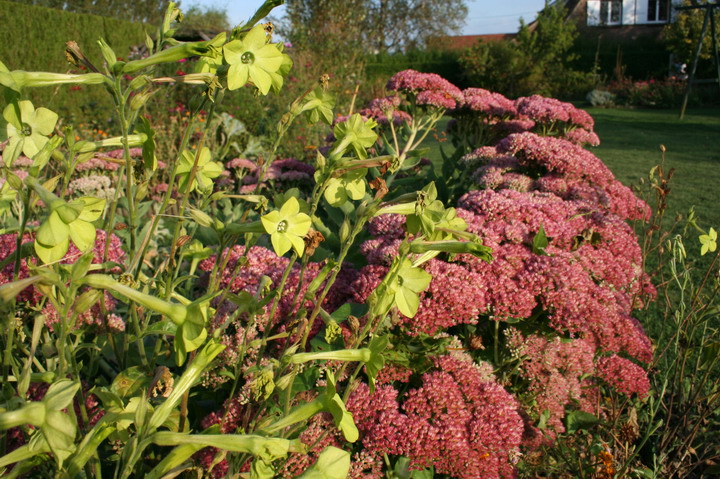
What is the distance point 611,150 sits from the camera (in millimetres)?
9344

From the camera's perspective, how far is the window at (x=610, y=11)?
28.9 m

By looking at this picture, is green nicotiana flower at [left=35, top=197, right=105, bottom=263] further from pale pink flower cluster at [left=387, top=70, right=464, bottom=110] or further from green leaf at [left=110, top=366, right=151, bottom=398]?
pale pink flower cluster at [left=387, top=70, right=464, bottom=110]

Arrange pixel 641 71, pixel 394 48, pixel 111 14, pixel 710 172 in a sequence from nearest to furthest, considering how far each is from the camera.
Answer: pixel 710 172, pixel 641 71, pixel 111 14, pixel 394 48

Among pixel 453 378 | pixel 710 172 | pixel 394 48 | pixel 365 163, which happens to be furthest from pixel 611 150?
pixel 394 48

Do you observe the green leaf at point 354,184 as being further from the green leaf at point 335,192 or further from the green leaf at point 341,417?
the green leaf at point 341,417

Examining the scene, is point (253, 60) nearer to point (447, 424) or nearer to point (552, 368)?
point (447, 424)

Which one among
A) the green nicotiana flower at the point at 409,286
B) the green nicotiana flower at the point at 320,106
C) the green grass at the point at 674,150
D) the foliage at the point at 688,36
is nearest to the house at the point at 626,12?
the foliage at the point at 688,36

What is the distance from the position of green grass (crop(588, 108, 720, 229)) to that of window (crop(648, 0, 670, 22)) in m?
16.3

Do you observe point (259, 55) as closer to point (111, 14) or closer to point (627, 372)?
point (627, 372)

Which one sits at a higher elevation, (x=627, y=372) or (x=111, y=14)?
(x=111, y=14)

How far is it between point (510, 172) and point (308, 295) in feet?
8.32

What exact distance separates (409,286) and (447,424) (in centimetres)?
68

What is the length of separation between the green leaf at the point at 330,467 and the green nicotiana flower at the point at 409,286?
0.77ft

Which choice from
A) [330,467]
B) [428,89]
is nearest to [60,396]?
[330,467]
